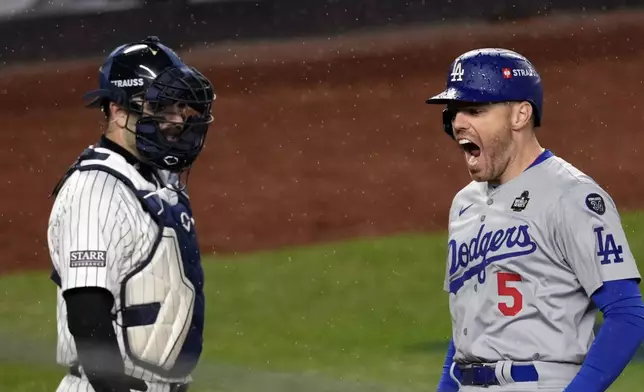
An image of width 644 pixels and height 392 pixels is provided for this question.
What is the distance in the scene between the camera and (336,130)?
45.8 feet

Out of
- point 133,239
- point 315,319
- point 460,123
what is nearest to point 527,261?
point 460,123

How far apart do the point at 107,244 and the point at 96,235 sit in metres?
0.04

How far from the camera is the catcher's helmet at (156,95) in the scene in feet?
11.8

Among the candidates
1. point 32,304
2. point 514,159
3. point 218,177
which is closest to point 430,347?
point 32,304

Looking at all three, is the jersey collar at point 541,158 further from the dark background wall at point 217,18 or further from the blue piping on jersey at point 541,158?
the dark background wall at point 217,18

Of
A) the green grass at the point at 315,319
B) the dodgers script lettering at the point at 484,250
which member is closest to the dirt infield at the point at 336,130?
the green grass at the point at 315,319

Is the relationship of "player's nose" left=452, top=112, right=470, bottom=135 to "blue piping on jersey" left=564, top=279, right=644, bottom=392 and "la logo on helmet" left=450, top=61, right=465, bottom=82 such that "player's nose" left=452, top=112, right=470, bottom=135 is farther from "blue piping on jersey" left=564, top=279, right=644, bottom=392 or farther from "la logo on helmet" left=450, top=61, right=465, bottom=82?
"blue piping on jersey" left=564, top=279, right=644, bottom=392

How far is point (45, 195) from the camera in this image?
12.3 metres

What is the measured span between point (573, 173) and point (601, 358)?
51 centimetres

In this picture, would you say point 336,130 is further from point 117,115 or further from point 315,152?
point 117,115

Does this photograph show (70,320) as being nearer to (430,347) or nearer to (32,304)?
(430,347)

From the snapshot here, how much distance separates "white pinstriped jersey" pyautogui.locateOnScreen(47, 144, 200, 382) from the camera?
335 centimetres

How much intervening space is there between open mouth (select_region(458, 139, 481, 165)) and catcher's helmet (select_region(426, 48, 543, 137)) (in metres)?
0.11

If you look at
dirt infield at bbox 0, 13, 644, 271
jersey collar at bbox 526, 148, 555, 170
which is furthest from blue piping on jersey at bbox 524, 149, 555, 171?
dirt infield at bbox 0, 13, 644, 271
